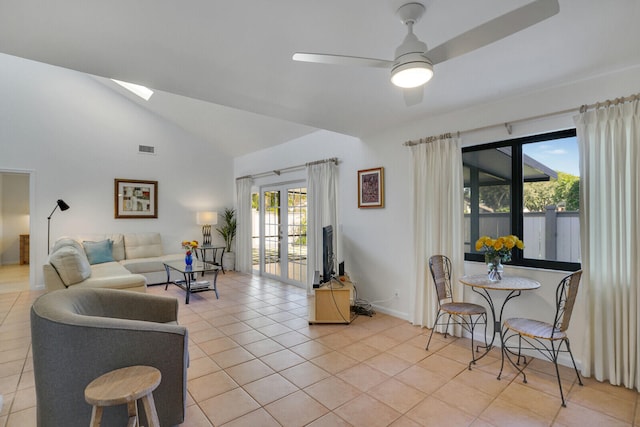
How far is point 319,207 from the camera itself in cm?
512

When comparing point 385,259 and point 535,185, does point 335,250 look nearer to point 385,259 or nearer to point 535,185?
point 385,259

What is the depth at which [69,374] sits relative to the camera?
1.67m

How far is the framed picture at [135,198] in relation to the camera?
634cm

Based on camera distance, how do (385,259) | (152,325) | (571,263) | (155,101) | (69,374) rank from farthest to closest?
(155,101), (385,259), (571,263), (152,325), (69,374)

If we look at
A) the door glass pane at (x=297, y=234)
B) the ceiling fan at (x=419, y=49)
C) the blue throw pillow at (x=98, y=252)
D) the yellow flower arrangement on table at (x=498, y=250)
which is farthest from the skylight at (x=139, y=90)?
the yellow flower arrangement on table at (x=498, y=250)

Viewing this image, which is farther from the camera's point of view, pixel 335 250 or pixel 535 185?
pixel 335 250

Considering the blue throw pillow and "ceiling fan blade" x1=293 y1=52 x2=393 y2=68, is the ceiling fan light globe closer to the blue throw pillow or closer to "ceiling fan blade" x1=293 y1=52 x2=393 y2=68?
"ceiling fan blade" x1=293 y1=52 x2=393 y2=68

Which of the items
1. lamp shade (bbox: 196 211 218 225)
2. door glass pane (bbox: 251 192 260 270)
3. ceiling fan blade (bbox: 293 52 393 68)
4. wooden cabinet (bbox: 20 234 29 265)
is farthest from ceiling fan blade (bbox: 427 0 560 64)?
wooden cabinet (bbox: 20 234 29 265)

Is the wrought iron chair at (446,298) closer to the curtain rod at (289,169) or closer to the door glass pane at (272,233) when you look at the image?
the curtain rod at (289,169)

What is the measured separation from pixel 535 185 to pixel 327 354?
2.59m

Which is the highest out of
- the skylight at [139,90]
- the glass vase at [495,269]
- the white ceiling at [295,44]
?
the skylight at [139,90]

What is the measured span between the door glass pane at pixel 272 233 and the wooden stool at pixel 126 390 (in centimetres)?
467

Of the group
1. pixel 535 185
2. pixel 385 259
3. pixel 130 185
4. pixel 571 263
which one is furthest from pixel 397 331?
pixel 130 185

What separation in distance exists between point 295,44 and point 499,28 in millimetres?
1241
